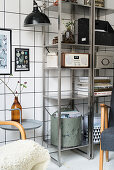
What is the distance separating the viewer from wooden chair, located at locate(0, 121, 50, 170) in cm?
166

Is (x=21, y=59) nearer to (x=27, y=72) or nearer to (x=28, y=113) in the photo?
(x=27, y=72)

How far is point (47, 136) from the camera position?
3311 millimetres

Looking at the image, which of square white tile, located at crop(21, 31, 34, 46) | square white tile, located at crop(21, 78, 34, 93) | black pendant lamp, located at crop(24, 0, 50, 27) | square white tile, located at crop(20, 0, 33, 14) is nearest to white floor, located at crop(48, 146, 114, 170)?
square white tile, located at crop(21, 78, 34, 93)

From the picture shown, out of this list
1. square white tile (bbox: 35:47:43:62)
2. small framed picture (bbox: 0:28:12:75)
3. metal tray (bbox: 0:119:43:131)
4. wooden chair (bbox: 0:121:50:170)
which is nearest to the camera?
wooden chair (bbox: 0:121:50:170)

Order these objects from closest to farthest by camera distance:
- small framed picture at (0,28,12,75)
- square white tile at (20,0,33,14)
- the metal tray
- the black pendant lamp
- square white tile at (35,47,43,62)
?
the metal tray < the black pendant lamp < small framed picture at (0,28,12,75) < square white tile at (20,0,33,14) < square white tile at (35,47,43,62)

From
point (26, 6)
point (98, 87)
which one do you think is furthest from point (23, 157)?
point (26, 6)

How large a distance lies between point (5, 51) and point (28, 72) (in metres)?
0.36

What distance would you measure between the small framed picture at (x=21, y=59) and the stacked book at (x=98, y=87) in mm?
645

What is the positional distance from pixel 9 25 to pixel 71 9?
75cm

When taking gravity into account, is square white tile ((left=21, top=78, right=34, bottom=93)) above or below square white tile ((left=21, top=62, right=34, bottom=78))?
below

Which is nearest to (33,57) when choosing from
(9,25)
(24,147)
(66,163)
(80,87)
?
(9,25)

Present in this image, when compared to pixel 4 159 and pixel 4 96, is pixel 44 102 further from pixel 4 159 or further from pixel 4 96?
pixel 4 159

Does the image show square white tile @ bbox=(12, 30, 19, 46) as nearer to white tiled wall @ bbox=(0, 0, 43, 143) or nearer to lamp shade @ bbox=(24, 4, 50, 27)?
white tiled wall @ bbox=(0, 0, 43, 143)

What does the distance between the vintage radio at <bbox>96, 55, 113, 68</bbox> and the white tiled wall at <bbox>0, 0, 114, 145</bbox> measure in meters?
0.46
